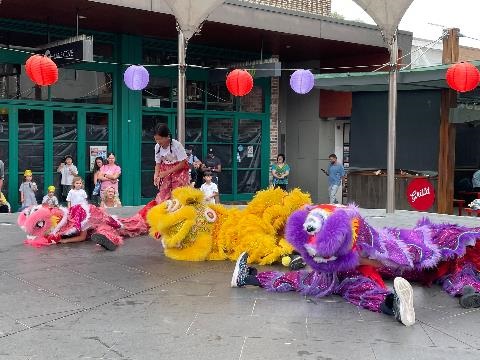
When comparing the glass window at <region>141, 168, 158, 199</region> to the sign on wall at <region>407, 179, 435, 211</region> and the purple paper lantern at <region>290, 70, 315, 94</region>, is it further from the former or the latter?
the sign on wall at <region>407, 179, 435, 211</region>

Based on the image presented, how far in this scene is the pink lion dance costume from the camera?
25.8ft

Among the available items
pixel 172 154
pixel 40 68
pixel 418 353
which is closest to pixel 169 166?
pixel 172 154

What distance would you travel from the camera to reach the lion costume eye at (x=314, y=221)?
4.91 metres

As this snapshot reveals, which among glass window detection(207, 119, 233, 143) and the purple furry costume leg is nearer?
the purple furry costume leg

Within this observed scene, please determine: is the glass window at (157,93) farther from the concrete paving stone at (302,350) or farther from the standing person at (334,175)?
the concrete paving stone at (302,350)

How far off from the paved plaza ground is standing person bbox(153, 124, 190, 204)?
2175 millimetres

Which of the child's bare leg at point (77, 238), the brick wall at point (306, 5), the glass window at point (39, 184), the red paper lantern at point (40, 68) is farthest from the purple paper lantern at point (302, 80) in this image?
the glass window at point (39, 184)

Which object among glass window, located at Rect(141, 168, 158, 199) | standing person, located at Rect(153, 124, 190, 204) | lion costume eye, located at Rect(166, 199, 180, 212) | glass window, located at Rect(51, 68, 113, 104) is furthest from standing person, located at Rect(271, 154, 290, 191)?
lion costume eye, located at Rect(166, 199, 180, 212)

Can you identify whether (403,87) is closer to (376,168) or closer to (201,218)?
(376,168)

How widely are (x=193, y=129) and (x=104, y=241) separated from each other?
9.96 meters

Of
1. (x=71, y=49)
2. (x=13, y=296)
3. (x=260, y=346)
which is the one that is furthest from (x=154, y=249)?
(x=71, y=49)

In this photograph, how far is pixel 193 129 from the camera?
1727 cm

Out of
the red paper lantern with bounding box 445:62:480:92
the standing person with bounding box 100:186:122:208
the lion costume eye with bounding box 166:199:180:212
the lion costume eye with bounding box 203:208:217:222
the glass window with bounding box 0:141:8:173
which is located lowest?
the standing person with bounding box 100:186:122:208

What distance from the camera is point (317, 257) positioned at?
500 centimetres
